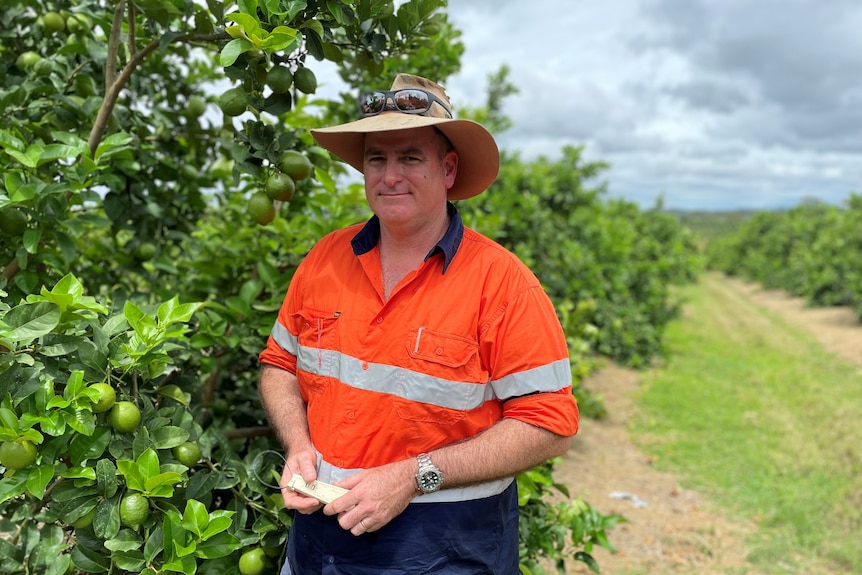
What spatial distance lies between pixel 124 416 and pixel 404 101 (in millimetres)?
1093

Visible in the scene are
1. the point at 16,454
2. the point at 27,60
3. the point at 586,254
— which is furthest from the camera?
the point at 586,254

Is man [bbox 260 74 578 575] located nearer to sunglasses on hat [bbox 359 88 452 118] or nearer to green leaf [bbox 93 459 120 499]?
sunglasses on hat [bbox 359 88 452 118]

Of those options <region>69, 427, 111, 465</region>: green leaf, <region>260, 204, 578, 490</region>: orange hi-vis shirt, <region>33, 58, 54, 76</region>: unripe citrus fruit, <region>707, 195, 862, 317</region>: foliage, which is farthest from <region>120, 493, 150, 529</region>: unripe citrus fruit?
<region>707, 195, 862, 317</region>: foliage

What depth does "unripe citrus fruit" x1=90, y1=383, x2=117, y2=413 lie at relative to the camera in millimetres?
1588

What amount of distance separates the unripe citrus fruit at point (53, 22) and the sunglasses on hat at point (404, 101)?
1579mm

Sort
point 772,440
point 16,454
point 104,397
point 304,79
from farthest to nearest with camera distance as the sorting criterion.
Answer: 1. point 772,440
2. point 304,79
3. point 104,397
4. point 16,454

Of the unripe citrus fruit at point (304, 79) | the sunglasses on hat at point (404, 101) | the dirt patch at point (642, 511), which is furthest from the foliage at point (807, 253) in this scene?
the unripe citrus fruit at point (304, 79)

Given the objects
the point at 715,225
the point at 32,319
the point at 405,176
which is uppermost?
the point at 405,176

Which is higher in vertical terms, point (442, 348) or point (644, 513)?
point (442, 348)

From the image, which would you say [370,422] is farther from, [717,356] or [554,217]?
[717,356]

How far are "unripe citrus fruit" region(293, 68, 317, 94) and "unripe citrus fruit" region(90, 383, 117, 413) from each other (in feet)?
3.15

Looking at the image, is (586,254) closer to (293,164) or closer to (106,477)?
(293,164)

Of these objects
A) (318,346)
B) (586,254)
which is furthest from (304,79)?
(586,254)

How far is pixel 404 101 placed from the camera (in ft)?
5.81
